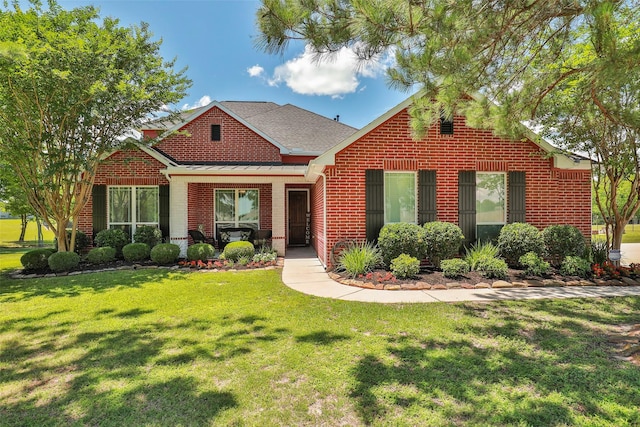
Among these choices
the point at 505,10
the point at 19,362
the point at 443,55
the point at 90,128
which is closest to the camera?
the point at 19,362

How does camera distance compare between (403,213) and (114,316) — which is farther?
(403,213)

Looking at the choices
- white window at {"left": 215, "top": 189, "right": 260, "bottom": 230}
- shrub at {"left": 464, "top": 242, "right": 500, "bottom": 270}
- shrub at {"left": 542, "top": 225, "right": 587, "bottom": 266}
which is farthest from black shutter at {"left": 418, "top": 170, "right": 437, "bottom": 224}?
white window at {"left": 215, "top": 189, "right": 260, "bottom": 230}

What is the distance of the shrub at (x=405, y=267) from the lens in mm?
6996

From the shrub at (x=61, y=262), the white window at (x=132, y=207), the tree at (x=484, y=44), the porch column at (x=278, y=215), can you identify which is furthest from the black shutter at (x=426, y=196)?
the shrub at (x=61, y=262)

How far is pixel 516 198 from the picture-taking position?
8547mm

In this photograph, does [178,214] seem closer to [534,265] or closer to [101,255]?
[101,255]

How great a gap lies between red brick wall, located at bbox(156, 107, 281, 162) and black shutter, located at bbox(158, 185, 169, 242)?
218cm

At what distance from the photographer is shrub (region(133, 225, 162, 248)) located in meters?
10.7

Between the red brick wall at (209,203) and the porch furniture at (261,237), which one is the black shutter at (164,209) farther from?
the porch furniture at (261,237)

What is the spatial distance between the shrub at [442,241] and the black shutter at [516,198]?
2063mm

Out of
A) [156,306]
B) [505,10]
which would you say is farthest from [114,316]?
[505,10]

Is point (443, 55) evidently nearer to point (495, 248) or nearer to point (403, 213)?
point (403, 213)

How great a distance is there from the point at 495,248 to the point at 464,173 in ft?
7.06

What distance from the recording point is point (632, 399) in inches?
106
